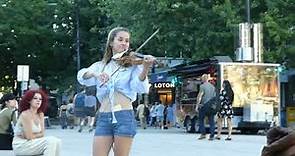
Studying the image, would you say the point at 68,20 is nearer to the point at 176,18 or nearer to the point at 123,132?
the point at 176,18

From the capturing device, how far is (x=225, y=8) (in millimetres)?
30062

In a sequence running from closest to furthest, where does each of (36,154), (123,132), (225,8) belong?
(123,132), (36,154), (225,8)

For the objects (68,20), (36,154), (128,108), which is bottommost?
(36,154)

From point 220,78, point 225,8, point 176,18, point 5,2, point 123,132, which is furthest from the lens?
point 5,2

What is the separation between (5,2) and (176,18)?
17239 mm

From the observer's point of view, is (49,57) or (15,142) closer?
(15,142)

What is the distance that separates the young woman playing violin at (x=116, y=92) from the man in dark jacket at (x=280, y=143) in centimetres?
295

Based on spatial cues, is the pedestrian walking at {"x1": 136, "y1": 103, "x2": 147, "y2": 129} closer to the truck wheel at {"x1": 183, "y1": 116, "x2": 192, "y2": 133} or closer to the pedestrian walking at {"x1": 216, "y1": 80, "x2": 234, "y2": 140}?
the truck wheel at {"x1": 183, "y1": 116, "x2": 192, "y2": 133}

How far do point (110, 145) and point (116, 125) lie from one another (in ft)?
0.59

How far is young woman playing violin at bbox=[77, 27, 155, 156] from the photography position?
19.4 feet

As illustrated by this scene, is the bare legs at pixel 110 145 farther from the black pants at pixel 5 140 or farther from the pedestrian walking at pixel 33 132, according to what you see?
the black pants at pixel 5 140

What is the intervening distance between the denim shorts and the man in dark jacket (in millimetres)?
3030

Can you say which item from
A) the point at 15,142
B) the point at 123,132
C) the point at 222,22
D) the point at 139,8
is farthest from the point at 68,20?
the point at 123,132

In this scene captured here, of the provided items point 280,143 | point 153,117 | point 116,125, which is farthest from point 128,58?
point 153,117
